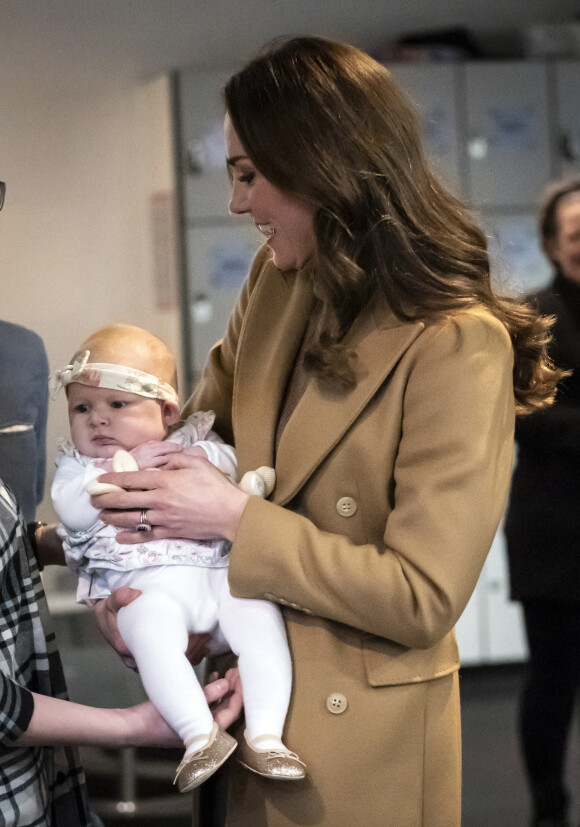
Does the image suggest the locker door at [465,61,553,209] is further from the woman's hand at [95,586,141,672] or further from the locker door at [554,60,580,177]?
the woman's hand at [95,586,141,672]

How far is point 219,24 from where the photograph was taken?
447 centimetres

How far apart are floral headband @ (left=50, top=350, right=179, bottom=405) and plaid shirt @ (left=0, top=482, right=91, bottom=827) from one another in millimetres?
235

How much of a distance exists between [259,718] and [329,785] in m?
0.15

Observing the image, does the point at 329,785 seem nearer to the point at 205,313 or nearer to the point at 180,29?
the point at 205,313

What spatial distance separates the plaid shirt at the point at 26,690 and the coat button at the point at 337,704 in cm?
41

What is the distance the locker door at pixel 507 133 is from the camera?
4.26 m

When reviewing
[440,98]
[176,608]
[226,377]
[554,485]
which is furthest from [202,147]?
[176,608]

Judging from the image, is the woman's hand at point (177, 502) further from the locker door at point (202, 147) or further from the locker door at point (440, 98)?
the locker door at point (440, 98)

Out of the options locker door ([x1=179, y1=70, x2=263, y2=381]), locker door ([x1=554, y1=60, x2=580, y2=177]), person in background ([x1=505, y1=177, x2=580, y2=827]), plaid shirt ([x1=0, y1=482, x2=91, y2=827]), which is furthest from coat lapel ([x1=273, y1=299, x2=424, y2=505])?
locker door ([x1=554, y1=60, x2=580, y2=177])

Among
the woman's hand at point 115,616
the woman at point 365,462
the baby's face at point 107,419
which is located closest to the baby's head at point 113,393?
the baby's face at point 107,419

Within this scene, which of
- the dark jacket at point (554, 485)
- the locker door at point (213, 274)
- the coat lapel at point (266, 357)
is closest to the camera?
the coat lapel at point (266, 357)

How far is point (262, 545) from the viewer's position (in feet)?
4.11

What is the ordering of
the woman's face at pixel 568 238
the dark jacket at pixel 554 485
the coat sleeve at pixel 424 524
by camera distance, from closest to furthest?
the coat sleeve at pixel 424 524
the dark jacket at pixel 554 485
the woman's face at pixel 568 238

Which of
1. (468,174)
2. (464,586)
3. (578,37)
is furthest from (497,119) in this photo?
(464,586)
